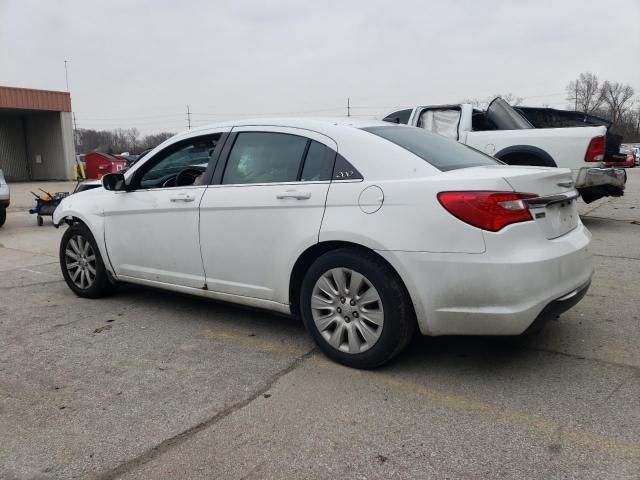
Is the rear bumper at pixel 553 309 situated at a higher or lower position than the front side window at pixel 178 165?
lower

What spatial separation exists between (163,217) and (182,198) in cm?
29

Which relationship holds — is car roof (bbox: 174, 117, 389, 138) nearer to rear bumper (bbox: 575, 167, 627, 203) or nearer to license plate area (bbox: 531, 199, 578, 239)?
license plate area (bbox: 531, 199, 578, 239)

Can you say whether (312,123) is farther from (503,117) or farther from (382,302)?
(503,117)

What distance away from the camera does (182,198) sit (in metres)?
4.23

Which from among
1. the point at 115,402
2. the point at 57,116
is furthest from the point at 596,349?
the point at 57,116

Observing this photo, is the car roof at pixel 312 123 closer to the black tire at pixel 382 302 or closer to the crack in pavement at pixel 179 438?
the black tire at pixel 382 302

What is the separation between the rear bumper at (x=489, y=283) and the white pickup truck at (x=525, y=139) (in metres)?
5.51

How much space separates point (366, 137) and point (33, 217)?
41.3ft

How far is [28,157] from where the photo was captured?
30.5m

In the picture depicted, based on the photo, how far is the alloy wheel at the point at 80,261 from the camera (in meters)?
5.15

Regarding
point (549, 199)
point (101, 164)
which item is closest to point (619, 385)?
point (549, 199)

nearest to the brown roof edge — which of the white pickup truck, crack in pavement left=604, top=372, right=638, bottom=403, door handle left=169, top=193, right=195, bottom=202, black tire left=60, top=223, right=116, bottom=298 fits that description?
the white pickup truck

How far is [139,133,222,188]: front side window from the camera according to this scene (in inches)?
177

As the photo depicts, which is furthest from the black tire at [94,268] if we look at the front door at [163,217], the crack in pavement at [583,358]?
the crack in pavement at [583,358]
